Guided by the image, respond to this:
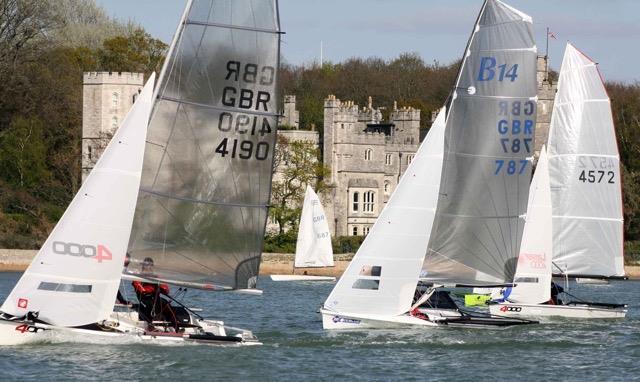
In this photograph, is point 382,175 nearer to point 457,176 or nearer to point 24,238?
point 24,238

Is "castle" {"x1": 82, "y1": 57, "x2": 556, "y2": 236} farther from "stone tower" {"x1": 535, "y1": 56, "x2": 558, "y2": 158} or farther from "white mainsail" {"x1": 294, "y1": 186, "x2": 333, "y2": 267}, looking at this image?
"white mainsail" {"x1": 294, "y1": 186, "x2": 333, "y2": 267}

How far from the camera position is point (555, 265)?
40812 millimetres

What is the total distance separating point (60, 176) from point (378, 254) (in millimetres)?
46198

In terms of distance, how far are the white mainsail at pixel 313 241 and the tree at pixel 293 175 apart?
38.0 ft

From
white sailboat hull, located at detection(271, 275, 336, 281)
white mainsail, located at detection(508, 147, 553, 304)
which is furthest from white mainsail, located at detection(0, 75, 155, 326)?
white sailboat hull, located at detection(271, 275, 336, 281)

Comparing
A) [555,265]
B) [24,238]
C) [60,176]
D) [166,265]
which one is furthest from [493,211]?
[60,176]

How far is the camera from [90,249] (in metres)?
27.4

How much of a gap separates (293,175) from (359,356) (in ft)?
155

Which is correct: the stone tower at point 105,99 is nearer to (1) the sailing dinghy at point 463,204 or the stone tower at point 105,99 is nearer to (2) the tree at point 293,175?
(2) the tree at point 293,175

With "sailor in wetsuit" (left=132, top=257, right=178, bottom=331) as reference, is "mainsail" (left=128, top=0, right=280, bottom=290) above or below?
above

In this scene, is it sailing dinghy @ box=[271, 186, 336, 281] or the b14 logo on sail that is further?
sailing dinghy @ box=[271, 186, 336, 281]

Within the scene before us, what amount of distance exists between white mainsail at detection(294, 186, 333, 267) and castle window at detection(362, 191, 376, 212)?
21369 millimetres

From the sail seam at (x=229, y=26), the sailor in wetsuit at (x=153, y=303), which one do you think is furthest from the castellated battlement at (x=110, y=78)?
the sail seam at (x=229, y=26)

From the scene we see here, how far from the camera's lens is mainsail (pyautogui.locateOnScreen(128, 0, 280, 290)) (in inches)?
1061
